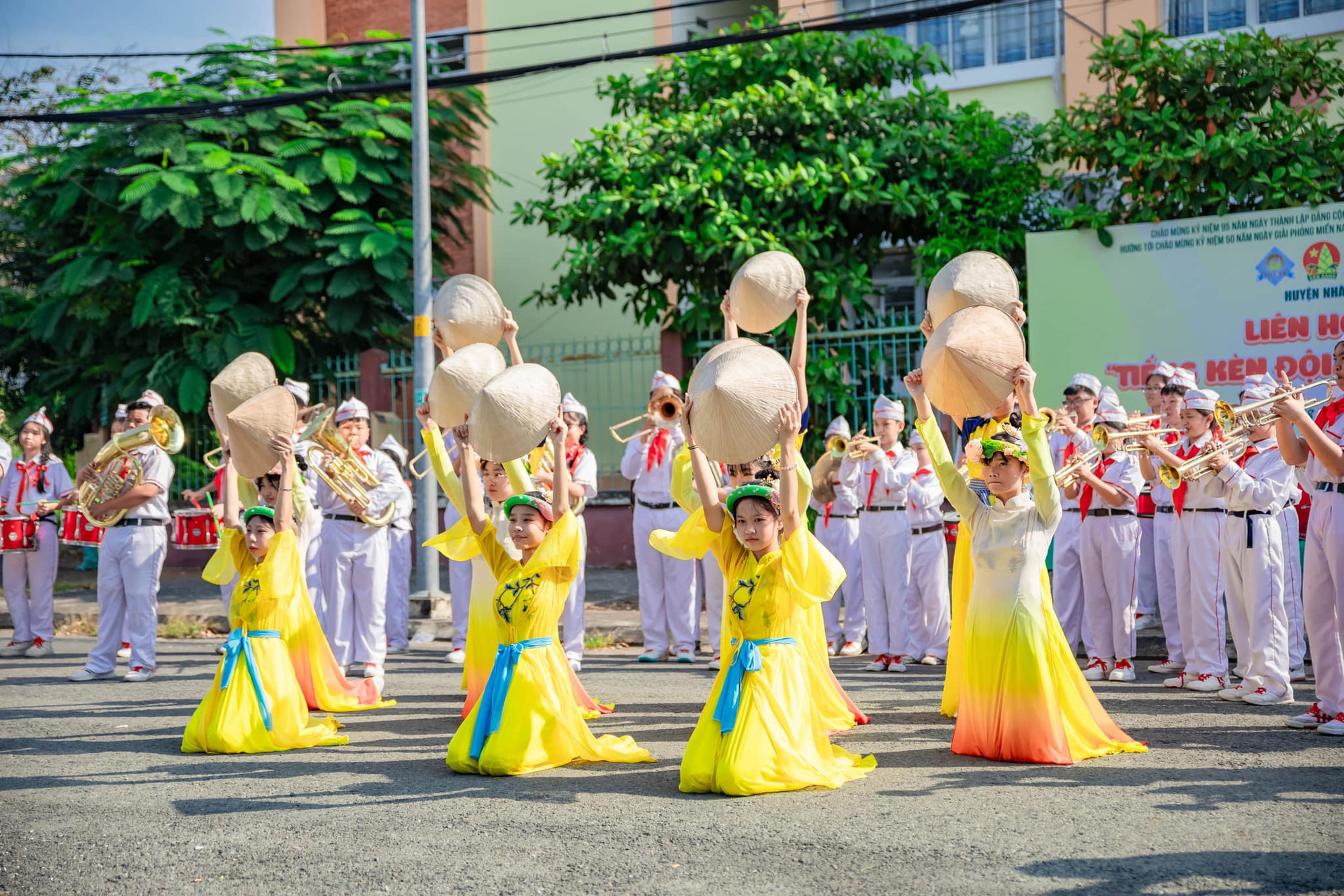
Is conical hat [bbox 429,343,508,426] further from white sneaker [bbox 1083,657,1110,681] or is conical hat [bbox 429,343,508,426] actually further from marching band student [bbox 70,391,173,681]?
white sneaker [bbox 1083,657,1110,681]

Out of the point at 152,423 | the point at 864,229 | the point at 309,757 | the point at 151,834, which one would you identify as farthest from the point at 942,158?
the point at 151,834

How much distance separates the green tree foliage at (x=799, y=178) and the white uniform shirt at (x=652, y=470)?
3245mm

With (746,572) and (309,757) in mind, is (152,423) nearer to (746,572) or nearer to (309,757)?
(309,757)

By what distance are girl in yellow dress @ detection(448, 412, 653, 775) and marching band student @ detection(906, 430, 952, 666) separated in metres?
4.04

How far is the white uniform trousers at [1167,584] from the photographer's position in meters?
9.55

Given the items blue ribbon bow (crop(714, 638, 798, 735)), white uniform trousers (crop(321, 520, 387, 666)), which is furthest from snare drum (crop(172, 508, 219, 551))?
blue ribbon bow (crop(714, 638, 798, 735))

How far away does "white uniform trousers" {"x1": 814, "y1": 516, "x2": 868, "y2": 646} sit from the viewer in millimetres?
11188

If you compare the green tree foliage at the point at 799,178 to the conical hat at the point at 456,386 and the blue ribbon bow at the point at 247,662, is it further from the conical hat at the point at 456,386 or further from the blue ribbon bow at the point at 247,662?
the blue ribbon bow at the point at 247,662

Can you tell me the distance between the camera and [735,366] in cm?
577

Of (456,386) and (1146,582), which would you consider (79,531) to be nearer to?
(456,386)

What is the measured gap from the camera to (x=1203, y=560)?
868cm

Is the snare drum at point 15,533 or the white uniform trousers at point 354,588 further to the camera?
the snare drum at point 15,533

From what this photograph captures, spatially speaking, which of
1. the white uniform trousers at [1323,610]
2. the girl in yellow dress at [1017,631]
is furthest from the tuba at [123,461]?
the white uniform trousers at [1323,610]

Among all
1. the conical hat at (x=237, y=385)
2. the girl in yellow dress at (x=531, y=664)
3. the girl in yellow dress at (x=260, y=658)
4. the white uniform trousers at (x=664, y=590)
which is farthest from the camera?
the white uniform trousers at (x=664, y=590)
